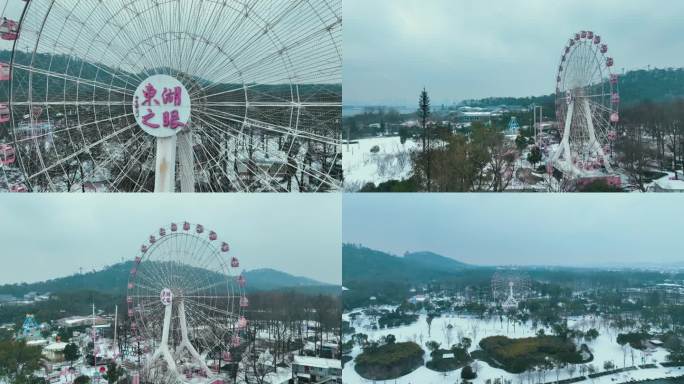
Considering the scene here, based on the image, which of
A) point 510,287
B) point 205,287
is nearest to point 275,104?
point 205,287

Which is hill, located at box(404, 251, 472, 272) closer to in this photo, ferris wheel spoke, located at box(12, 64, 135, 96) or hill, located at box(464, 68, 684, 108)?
hill, located at box(464, 68, 684, 108)

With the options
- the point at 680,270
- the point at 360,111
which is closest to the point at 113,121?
the point at 360,111

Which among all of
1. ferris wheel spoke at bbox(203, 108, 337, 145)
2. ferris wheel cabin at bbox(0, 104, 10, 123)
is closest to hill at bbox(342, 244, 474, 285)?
ferris wheel spoke at bbox(203, 108, 337, 145)

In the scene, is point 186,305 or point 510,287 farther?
point 186,305

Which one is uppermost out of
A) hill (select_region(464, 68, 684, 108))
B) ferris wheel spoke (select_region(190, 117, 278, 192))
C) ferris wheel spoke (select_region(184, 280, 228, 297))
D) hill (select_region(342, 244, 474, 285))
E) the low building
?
hill (select_region(464, 68, 684, 108))

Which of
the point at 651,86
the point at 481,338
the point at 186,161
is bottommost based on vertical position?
the point at 481,338

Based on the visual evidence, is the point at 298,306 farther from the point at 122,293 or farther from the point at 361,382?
the point at 122,293

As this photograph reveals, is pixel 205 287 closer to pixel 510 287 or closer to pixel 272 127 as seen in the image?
pixel 272 127

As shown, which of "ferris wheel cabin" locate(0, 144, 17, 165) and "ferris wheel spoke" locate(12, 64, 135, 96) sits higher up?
"ferris wheel spoke" locate(12, 64, 135, 96)
